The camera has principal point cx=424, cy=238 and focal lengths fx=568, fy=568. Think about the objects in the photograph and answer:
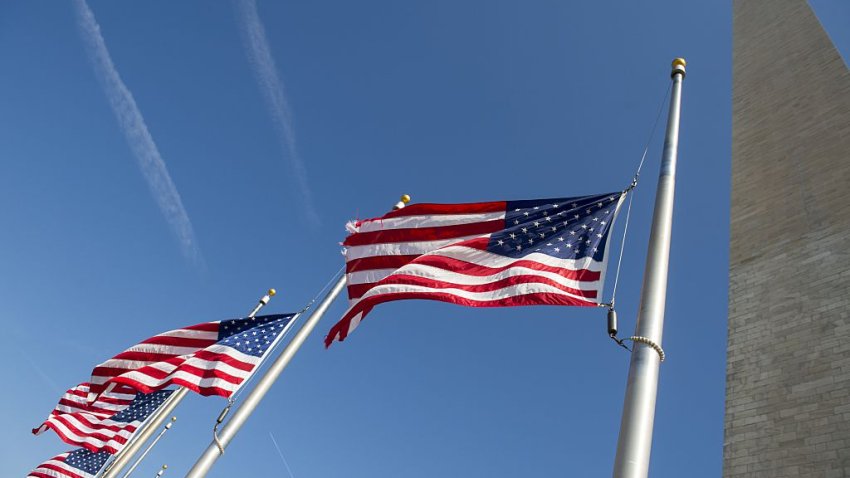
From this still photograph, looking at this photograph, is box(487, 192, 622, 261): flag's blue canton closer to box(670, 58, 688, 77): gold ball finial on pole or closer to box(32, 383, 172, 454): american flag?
box(670, 58, 688, 77): gold ball finial on pole

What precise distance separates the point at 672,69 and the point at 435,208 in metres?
3.59

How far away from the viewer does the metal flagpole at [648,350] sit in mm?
Result: 4062

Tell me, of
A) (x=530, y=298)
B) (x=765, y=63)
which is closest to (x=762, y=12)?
(x=765, y=63)

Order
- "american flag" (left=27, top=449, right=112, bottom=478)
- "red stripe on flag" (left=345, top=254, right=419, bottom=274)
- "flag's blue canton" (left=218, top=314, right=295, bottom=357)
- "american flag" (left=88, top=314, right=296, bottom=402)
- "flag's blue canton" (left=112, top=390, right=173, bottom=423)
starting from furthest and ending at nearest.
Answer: "american flag" (left=27, top=449, right=112, bottom=478), "flag's blue canton" (left=112, top=390, right=173, bottom=423), "flag's blue canton" (left=218, top=314, right=295, bottom=357), "american flag" (left=88, top=314, right=296, bottom=402), "red stripe on flag" (left=345, top=254, right=419, bottom=274)

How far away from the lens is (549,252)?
21.2 ft

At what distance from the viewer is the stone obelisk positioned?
29.9 feet

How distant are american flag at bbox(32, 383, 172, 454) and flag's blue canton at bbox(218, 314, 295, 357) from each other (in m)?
3.78

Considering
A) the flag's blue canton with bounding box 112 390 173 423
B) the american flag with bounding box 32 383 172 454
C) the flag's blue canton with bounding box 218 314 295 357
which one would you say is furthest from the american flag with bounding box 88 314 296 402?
the flag's blue canton with bounding box 112 390 173 423

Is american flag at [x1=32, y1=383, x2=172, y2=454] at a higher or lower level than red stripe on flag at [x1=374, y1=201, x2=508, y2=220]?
lower

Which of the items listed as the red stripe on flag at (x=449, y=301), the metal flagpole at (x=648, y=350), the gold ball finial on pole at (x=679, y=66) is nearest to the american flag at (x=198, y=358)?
the red stripe on flag at (x=449, y=301)

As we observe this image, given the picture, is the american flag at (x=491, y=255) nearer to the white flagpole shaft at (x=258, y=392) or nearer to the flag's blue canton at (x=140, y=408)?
the white flagpole shaft at (x=258, y=392)

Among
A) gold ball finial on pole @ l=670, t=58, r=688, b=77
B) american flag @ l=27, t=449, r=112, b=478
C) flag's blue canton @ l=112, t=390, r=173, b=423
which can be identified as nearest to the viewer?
gold ball finial on pole @ l=670, t=58, r=688, b=77

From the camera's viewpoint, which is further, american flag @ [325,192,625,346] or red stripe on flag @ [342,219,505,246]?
red stripe on flag @ [342,219,505,246]

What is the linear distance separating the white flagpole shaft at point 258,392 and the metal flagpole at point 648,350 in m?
6.03
